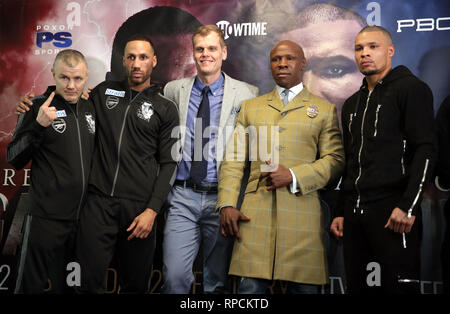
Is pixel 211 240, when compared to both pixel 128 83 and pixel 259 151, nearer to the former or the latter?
pixel 259 151

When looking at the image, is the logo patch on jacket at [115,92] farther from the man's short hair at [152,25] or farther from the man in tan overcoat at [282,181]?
the man in tan overcoat at [282,181]

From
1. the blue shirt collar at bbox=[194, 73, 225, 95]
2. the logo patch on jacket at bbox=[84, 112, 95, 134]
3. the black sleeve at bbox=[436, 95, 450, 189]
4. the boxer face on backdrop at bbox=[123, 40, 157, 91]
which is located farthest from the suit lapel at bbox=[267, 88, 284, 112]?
the logo patch on jacket at bbox=[84, 112, 95, 134]

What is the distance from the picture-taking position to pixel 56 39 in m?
4.28

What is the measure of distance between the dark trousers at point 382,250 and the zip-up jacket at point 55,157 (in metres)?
1.73

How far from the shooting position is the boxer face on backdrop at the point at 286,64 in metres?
3.39

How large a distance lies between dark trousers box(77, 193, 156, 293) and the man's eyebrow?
1643mm

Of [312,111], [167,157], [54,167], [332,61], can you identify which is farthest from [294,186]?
[54,167]

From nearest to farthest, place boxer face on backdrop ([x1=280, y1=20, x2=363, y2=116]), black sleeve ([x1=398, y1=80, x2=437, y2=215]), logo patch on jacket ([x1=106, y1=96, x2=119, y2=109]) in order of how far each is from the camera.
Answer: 1. black sleeve ([x1=398, y1=80, x2=437, y2=215])
2. logo patch on jacket ([x1=106, y1=96, x2=119, y2=109])
3. boxer face on backdrop ([x1=280, y1=20, x2=363, y2=116])

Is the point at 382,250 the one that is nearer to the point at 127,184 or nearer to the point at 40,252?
the point at 127,184

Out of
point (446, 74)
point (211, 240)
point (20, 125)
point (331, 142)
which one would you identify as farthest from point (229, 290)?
point (446, 74)

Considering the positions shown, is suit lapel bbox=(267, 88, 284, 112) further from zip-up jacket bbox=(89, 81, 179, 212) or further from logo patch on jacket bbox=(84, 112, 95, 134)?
logo patch on jacket bbox=(84, 112, 95, 134)

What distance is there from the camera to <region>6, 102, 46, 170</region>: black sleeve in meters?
3.14

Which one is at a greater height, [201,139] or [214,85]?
[214,85]

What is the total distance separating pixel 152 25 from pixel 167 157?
1.32 m
